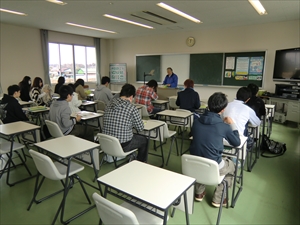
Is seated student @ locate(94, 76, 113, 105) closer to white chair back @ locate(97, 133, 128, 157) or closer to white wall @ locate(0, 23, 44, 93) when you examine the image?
white chair back @ locate(97, 133, 128, 157)

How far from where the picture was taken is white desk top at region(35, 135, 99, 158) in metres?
2.04

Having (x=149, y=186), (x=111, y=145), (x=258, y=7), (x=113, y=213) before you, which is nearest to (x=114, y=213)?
(x=113, y=213)

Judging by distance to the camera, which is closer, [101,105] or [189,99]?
[189,99]

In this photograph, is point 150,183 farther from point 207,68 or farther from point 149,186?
point 207,68

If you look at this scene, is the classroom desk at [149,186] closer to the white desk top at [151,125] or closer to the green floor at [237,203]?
the green floor at [237,203]

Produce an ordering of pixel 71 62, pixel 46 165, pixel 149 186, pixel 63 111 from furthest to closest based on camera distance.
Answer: pixel 71 62
pixel 63 111
pixel 46 165
pixel 149 186

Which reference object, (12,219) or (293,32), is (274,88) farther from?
(12,219)

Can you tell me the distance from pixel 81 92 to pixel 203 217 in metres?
4.27

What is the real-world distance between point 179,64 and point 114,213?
24.7 feet

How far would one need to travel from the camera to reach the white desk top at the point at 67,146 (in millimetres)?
2035

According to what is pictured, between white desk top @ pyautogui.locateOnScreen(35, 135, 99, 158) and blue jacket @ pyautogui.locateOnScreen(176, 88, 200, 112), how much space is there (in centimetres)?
251

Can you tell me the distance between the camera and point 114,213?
3.92 ft

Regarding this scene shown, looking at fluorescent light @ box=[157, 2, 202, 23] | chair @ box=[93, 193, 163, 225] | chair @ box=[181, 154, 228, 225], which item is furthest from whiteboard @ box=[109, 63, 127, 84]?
chair @ box=[93, 193, 163, 225]

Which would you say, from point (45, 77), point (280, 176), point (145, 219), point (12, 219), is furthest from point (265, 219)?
point (45, 77)
